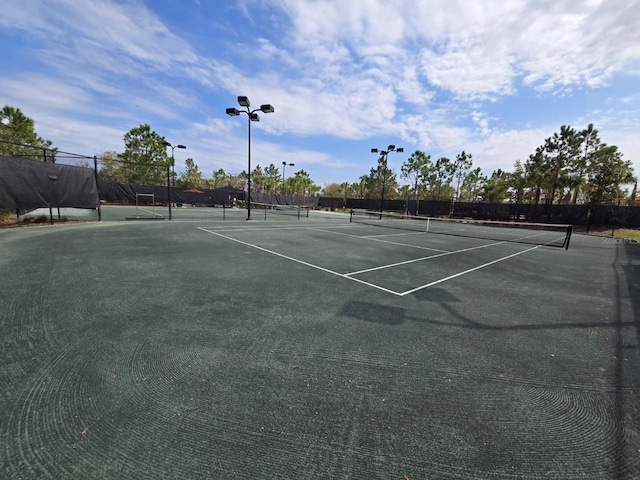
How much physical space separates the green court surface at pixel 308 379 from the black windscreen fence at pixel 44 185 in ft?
25.5

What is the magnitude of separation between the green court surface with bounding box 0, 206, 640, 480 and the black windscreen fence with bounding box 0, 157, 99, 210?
7.76 m

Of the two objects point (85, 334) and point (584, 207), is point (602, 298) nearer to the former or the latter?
point (85, 334)

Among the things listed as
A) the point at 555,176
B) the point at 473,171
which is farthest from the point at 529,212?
the point at 473,171

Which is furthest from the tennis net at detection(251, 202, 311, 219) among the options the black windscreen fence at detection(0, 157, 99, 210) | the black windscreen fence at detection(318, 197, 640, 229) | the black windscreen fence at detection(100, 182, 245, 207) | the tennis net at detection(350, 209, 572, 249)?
the black windscreen fence at detection(318, 197, 640, 229)

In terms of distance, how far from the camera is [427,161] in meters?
50.2

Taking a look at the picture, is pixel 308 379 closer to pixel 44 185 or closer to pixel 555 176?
pixel 44 185

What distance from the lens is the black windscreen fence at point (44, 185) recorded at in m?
10.3

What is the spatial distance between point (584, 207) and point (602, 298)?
84.7ft

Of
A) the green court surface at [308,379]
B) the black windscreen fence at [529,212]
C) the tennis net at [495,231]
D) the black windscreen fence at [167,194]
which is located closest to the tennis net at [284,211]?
the black windscreen fence at [167,194]

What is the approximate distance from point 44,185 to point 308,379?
49.0 ft

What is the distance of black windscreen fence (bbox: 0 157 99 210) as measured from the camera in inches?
407

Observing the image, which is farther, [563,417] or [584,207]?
[584,207]

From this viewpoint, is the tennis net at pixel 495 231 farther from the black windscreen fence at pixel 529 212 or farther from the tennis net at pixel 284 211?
the tennis net at pixel 284 211

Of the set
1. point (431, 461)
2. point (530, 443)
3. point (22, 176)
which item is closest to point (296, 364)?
point (431, 461)
